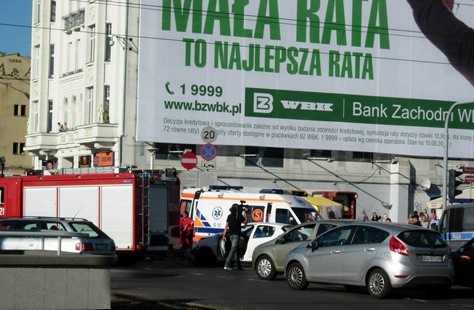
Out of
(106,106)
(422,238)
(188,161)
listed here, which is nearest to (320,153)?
(106,106)

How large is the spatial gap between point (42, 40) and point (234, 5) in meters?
12.8

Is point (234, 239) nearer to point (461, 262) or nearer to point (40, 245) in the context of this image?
point (461, 262)

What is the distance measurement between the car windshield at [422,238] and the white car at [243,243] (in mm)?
8933

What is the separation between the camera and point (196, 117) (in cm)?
5150

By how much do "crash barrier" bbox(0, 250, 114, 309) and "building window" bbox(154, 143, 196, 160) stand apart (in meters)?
38.9

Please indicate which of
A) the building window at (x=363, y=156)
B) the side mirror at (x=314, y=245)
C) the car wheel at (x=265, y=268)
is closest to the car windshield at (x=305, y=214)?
the car wheel at (x=265, y=268)

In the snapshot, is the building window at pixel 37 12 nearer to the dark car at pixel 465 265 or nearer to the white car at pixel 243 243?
the white car at pixel 243 243

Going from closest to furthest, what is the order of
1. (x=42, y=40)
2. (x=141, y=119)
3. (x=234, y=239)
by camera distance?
(x=234, y=239) → (x=141, y=119) → (x=42, y=40)

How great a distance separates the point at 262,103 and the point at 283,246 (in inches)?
1089

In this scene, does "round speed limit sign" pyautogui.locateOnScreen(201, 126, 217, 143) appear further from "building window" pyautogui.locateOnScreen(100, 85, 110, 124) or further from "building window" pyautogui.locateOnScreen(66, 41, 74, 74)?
"building window" pyautogui.locateOnScreen(66, 41, 74, 74)

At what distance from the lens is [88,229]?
27141mm

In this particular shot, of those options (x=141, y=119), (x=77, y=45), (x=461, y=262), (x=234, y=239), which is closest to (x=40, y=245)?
(x=461, y=262)

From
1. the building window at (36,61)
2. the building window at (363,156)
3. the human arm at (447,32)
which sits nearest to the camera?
the human arm at (447,32)

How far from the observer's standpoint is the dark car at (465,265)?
23.5 m
